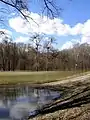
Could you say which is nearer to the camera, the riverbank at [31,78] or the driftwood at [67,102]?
the driftwood at [67,102]

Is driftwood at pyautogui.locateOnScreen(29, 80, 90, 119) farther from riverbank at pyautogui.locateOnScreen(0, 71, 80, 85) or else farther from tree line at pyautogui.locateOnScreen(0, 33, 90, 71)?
tree line at pyautogui.locateOnScreen(0, 33, 90, 71)

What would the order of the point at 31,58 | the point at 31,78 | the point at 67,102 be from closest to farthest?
the point at 67,102, the point at 31,78, the point at 31,58

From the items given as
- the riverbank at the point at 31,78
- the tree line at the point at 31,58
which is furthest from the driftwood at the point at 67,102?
the tree line at the point at 31,58

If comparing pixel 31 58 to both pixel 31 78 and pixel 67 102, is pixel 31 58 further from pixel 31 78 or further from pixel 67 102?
pixel 67 102

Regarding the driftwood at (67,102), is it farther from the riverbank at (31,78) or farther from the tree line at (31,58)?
the tree line at (31,58)

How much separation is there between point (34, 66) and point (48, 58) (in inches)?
310

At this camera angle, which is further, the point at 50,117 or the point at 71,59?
the point at 71,59

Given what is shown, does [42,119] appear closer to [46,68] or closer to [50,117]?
[50,117]

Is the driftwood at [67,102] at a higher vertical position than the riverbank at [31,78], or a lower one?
lower

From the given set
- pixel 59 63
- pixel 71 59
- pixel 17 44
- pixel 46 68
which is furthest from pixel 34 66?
pixel 71 59

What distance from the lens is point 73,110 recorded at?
1369cm

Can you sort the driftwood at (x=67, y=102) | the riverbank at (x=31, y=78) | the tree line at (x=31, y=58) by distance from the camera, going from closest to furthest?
1. the driftwood at (x=67, y=102)
2. the riverbank at (x=31, y=78)
3. the tree line at (x=31, y=58)

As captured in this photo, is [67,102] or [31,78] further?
[31,78]

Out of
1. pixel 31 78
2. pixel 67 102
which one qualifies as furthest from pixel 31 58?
pixel 67 102
